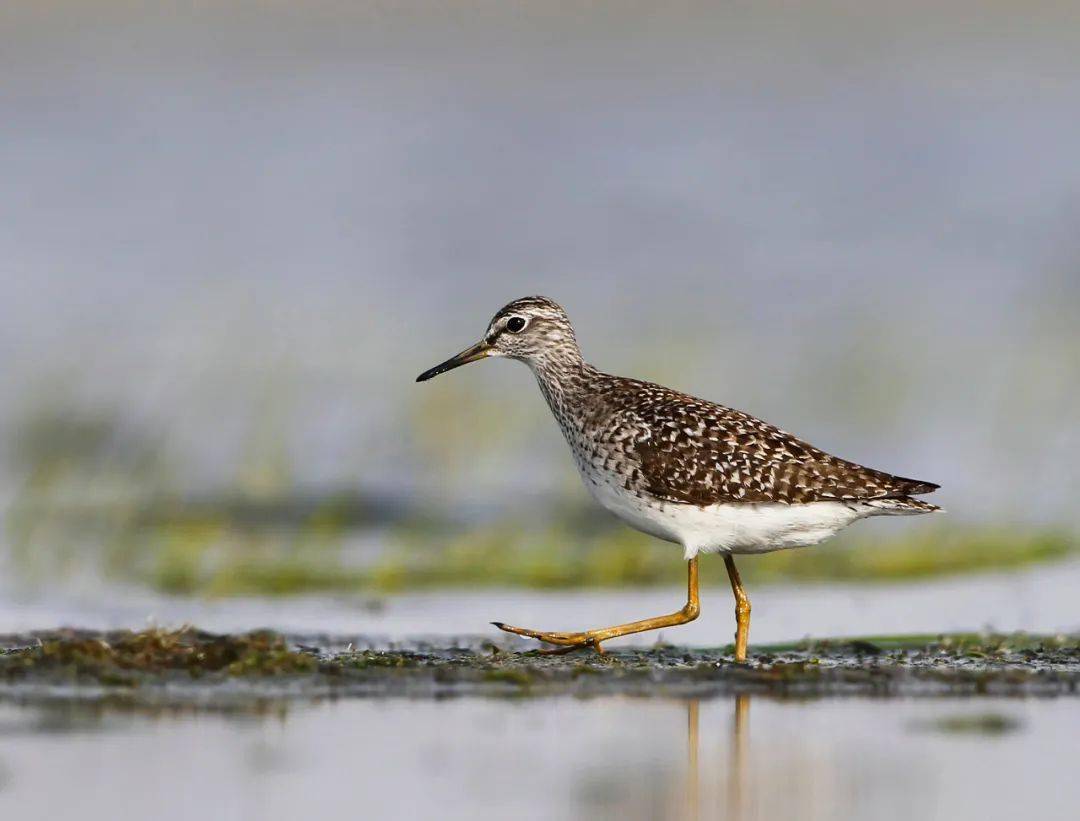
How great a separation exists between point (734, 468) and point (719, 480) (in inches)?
4.6

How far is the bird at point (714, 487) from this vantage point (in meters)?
10.8

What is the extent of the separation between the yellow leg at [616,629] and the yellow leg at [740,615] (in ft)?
0.74

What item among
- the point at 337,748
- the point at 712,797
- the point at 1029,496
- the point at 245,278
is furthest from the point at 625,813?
the point at 245,278

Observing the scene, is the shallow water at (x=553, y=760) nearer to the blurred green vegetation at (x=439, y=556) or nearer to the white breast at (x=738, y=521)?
the white breast at (x=738, y=521)

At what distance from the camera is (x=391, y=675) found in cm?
907

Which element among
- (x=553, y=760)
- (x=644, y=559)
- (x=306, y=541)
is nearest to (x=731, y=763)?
(x=553, y=760)

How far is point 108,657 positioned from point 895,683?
11.6ft

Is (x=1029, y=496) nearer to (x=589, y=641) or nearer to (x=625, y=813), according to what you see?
(x=589, y=641)

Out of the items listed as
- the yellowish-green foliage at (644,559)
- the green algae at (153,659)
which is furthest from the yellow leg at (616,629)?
the yellowish-green foliage at (644,559)

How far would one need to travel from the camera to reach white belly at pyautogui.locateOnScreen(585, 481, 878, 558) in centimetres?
1076

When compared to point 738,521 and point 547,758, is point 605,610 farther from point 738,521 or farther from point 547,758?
point 547,758

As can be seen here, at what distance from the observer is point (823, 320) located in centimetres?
1697

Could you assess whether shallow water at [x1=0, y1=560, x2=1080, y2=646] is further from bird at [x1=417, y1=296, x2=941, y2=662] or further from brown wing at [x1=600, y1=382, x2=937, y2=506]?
brown wing at [x1=600, y1=382, x2=937, y2=506]

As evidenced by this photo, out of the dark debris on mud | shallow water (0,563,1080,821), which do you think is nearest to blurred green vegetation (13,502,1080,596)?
the dark debris on mud
